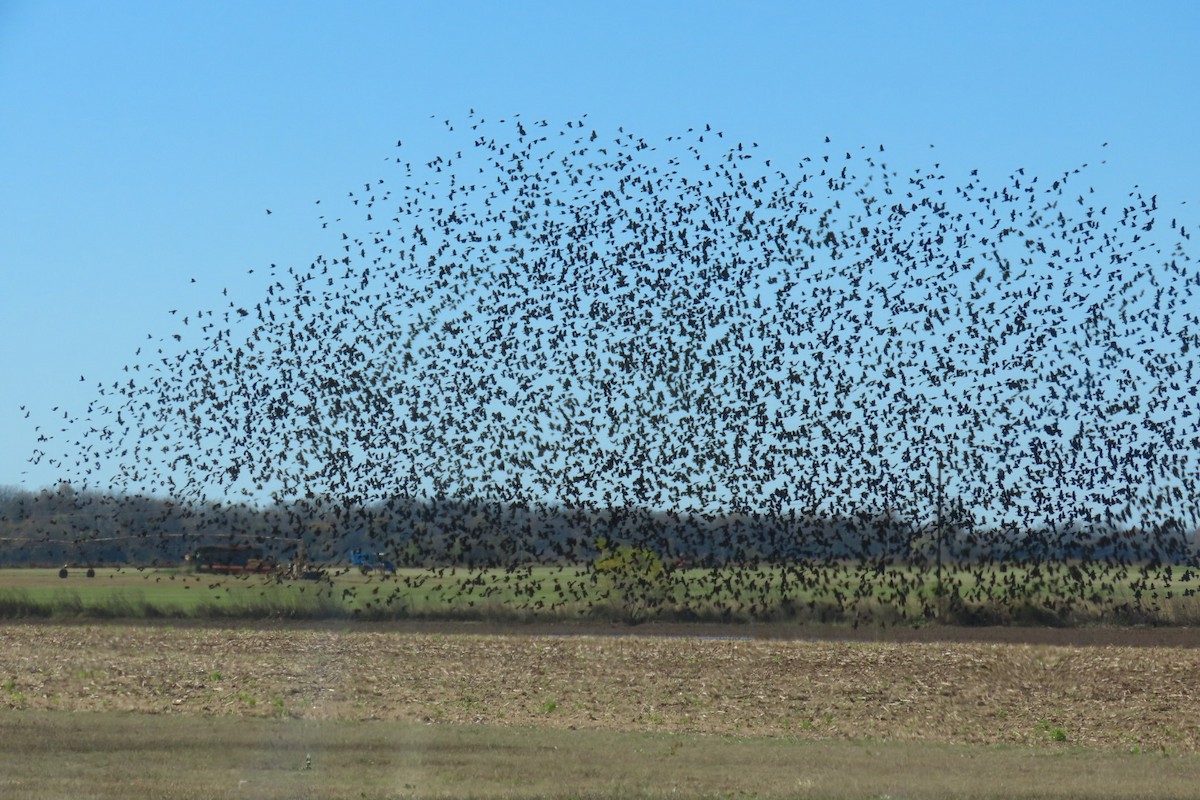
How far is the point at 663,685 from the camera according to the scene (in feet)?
66.3

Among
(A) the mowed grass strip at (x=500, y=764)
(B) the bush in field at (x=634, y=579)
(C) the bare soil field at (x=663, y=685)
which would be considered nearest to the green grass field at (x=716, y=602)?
(B) the bush in field at (x=634, y=579)

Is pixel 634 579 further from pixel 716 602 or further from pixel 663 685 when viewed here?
pixel 663 685

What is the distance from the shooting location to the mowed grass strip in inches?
476

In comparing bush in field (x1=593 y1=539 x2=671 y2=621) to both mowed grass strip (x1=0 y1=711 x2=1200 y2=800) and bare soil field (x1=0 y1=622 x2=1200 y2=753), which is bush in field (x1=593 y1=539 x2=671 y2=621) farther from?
mowed grass strip (x1=0 y1=711 x2=1200 y2=800)

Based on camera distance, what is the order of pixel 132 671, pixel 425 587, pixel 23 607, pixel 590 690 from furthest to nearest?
pixel 425 587 < pixel 23 607 < pixel 132 671 < pixel 590 690

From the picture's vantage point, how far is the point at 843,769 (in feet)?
44.6

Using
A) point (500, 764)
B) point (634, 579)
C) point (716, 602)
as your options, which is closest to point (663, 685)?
point (500, 764)

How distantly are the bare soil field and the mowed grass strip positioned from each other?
126 cm

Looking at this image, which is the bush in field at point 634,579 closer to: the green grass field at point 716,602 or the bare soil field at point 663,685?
the green grass field at point 716,602

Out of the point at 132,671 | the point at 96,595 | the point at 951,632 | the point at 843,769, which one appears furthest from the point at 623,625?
the point at 843,769

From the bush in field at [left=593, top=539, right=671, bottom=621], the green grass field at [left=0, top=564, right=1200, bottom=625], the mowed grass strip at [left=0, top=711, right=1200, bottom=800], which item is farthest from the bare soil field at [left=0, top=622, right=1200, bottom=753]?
the bush in field at [left=593, top=539, right=671, bottom=621]

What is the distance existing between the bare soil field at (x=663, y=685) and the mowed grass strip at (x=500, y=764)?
1.26m

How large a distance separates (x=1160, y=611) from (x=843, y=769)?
21448 mm

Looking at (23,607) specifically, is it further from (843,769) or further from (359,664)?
(843,769)
